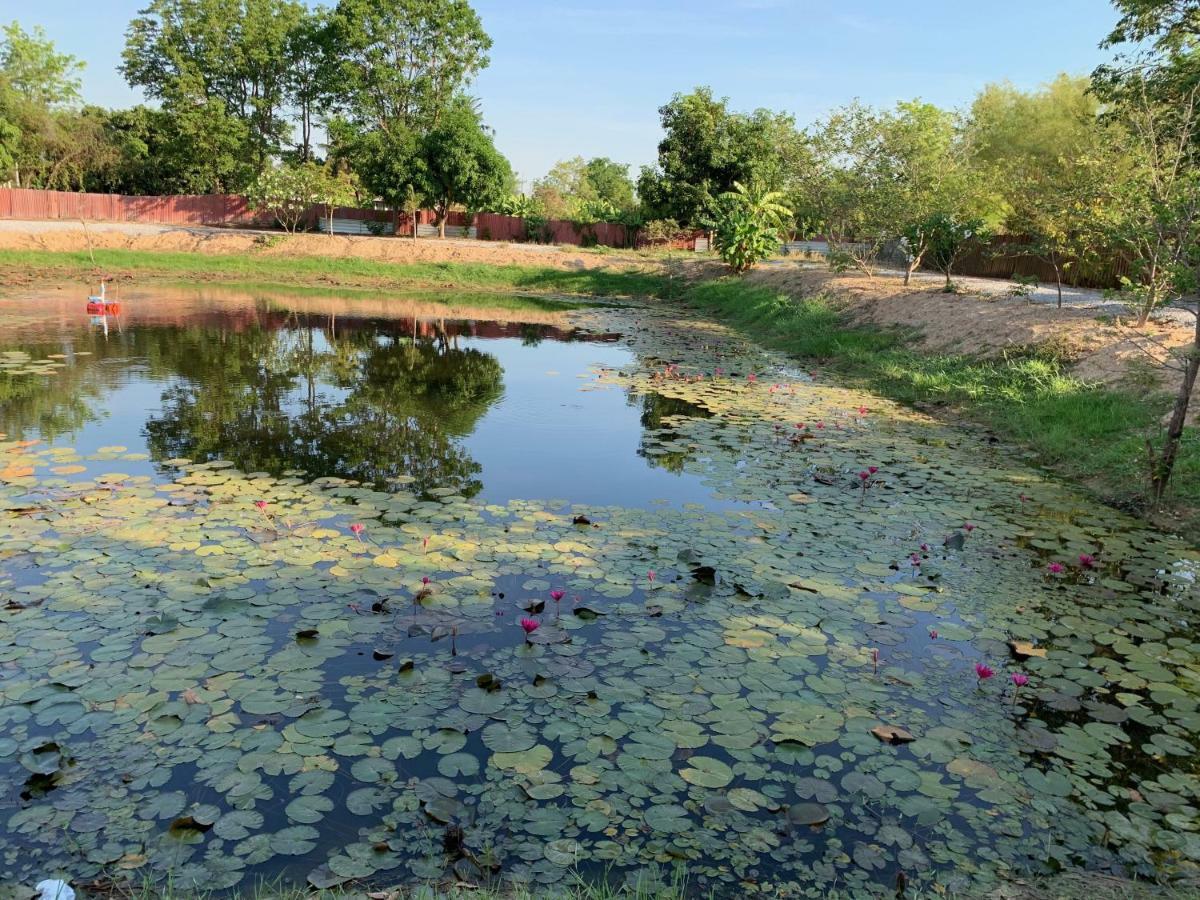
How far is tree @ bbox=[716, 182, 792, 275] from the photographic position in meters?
28.4

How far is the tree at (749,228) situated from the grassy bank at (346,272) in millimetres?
4121

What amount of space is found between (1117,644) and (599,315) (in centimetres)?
2091

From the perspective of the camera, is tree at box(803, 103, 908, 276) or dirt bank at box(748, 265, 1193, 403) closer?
dirt bank at box(748, 265, 1193, 403)

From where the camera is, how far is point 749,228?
92.6 ft

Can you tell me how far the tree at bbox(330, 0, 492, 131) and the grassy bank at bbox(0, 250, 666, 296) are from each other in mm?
11492

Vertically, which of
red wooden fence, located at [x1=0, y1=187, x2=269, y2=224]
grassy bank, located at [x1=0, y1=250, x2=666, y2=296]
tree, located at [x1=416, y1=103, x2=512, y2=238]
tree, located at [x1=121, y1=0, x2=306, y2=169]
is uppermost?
tree, located at [x1=121, y1=0, x2=306, y2=169]

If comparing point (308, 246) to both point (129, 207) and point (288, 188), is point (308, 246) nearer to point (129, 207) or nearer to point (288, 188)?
point (288, 188)

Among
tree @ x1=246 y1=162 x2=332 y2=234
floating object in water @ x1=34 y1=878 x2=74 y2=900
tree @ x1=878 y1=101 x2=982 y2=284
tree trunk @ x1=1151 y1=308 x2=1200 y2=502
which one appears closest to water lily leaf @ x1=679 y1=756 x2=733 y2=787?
floating object in water @ x1=34 y1=878 x2=74 y2=900

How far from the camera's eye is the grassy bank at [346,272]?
29.2 m

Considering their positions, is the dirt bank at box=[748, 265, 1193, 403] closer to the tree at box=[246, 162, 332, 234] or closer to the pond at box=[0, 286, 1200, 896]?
the pond at box=[0, 286, 1200, 896]

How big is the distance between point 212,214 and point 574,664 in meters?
45.0

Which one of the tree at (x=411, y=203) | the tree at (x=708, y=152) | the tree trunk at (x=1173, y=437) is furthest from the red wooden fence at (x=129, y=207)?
the tree trunk at (x=1173, y=437)

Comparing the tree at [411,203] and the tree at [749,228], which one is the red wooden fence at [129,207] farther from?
the tree at [749,228]

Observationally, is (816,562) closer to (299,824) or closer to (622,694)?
(622,694)
